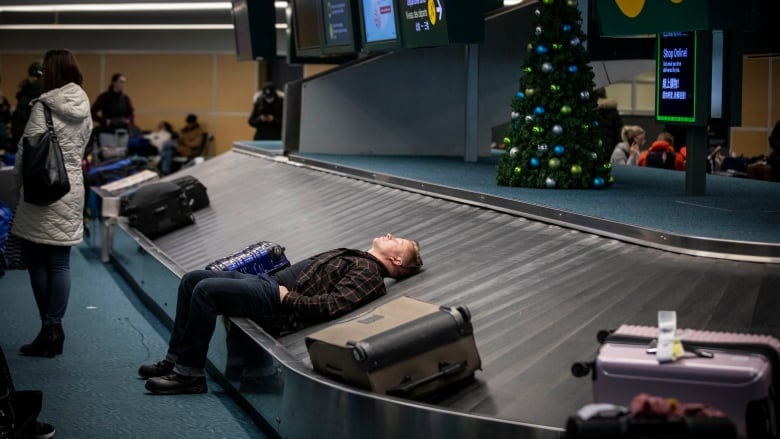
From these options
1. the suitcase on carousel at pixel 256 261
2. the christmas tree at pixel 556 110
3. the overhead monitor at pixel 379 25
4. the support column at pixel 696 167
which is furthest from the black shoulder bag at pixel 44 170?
the overhead monitor at pixel 379 25

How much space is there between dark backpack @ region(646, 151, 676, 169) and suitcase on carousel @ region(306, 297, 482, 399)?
7.22 meters

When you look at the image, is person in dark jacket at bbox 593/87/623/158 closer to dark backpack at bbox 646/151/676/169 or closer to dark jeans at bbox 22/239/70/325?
dark backpack at bbox 646/151/676/169

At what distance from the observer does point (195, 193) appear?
9945 millimetres

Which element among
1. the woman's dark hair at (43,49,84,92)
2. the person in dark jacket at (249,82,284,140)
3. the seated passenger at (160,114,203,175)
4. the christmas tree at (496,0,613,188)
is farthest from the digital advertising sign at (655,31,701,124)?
the seated passenger at (160,114,203,175)

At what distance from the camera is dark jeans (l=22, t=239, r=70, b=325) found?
6227 mm

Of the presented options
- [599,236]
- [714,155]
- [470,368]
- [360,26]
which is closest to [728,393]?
[470,368]

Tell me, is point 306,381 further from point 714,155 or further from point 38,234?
point 714,155

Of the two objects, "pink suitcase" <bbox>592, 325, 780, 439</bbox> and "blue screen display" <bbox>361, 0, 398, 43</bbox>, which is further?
"blue screen display" <bbox>361, 0, 398, 43</bbox>

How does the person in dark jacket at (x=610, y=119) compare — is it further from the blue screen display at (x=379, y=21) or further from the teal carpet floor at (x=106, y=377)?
the teal carpet floor at (x=106, y=377)

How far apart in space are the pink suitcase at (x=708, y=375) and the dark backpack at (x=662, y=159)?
7.66 meters

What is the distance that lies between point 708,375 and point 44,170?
158 inches

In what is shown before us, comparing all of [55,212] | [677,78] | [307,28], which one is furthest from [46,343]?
[307,28]

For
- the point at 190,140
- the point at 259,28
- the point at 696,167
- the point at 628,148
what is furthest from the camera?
the point at 190,140

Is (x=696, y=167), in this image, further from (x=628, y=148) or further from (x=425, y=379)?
(x=628, y=148)
